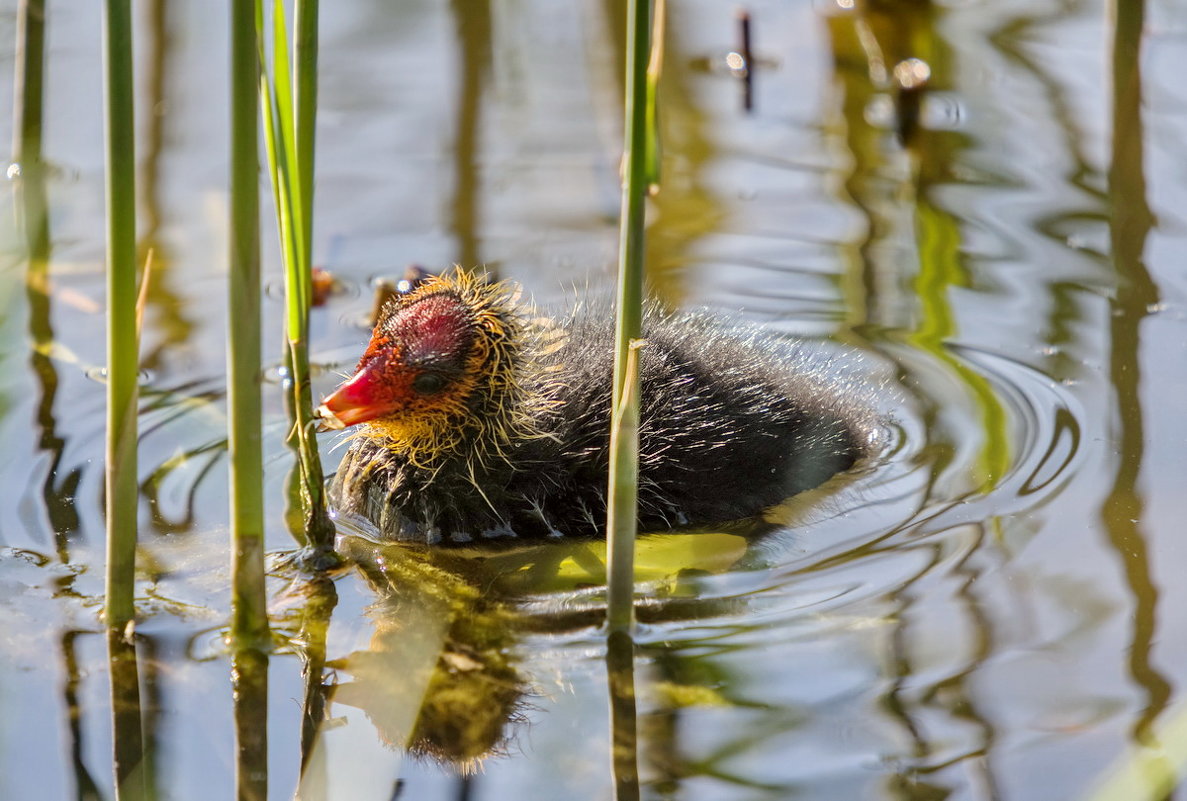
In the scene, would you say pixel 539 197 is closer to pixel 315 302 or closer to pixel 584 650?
pixel 315 302

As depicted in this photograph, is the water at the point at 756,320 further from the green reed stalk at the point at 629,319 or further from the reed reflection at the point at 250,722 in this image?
the green reed stalk at the point at 629,319

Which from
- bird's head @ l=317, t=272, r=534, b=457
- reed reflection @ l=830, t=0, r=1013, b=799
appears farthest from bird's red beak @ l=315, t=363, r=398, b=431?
reed reflection @ l=830, t=0, r=1013, b=799

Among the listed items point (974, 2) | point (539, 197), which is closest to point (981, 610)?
point (539, 197)

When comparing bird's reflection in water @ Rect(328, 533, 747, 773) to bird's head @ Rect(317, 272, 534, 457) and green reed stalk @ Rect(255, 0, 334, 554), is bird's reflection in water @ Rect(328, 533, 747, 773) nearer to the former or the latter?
bird's head @ Rect(317, 272, 534, 457)

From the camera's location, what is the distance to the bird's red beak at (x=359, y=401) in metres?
3.02

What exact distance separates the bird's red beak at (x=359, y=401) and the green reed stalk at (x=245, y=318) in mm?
515

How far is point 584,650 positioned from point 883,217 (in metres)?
2.34

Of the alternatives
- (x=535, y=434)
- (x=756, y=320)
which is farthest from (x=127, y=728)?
(x=756, y=320)

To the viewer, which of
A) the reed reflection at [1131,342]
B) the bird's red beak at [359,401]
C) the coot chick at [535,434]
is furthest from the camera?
the coot chick at [535,434]

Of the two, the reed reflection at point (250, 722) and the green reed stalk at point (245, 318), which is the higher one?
the green reed stalk at point (245, 318)

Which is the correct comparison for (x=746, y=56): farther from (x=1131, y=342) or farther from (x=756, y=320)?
(x=1131, y=342)

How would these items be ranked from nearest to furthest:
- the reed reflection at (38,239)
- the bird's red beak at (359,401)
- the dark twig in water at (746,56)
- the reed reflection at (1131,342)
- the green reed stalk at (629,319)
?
the green reed stalk at (629,319), the reed reflection at (1131,342), the bird's red beak at (359,401), the reed reflection at (38,239), the dark twig in water at (746,56)

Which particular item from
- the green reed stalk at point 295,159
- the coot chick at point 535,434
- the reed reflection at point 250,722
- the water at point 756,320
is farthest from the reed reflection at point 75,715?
the coot chick at point 535,434

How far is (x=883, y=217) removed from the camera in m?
4.59
